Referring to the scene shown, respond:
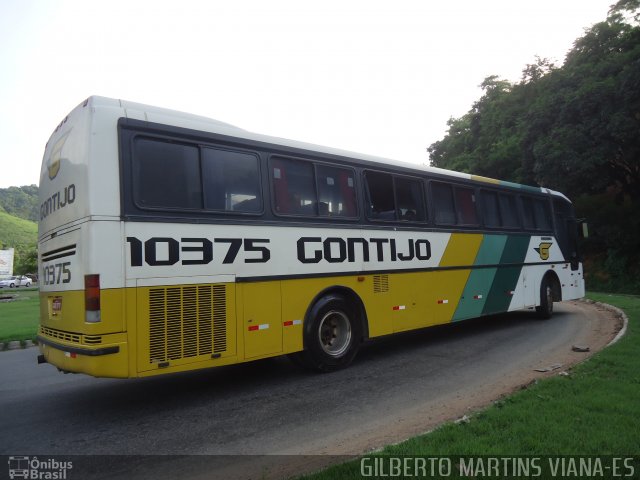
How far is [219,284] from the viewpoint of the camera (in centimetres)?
560

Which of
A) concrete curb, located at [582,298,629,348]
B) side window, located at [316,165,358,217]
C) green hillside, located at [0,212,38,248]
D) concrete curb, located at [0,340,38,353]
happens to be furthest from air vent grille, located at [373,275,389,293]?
green hillside, located at [0,212,38,248]

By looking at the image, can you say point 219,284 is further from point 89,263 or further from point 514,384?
point 514,384

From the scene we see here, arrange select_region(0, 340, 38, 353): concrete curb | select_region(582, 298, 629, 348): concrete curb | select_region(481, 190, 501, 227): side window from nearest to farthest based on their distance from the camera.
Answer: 1. select_region(582, 298, 629, 348): concrete curb
2. select_region(481, 190, 501, 227): side window
3. select_region(0, 340, 38, 353): concrete curb

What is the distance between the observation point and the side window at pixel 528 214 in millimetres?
11438

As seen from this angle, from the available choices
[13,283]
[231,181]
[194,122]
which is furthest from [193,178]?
[13,283]

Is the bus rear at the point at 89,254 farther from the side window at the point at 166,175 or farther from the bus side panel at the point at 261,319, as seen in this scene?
the bus side panel at the point at 261,319

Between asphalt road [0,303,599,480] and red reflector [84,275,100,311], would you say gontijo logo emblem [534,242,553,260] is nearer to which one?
asphalt road [0,303,599,480]

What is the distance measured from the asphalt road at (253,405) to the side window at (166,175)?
240 cm

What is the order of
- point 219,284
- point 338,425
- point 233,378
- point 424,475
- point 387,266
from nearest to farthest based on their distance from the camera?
point 424,475 → point 338,425 → point 219,284 → point 233,378 → point 387,266

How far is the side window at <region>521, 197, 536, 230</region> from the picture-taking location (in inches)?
450

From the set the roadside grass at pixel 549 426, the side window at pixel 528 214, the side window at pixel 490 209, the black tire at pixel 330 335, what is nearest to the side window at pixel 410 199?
the black tire at pixel 330 335

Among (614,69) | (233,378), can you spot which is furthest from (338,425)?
(614,69)

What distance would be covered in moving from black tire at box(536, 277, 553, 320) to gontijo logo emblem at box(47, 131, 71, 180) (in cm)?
1096

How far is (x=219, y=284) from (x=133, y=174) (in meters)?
1.58
